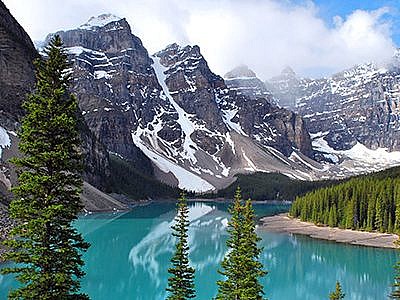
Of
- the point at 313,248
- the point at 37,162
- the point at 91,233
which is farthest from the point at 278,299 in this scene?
the point at 91,233

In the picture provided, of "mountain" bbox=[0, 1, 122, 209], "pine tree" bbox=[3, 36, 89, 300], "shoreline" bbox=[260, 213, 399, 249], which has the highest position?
"mountain" bbox=[0, 1, 122, 209]

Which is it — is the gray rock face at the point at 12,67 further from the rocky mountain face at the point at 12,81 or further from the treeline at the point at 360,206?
the treeline at the point at 360,206

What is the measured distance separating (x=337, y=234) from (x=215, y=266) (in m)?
35.5

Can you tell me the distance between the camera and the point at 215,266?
204 feet

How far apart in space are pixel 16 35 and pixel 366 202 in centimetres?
11734

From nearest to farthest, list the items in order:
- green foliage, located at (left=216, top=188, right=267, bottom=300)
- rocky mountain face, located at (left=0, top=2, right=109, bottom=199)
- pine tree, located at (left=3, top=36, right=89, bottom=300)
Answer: pine tree, located at (left=3, top=36, right=89, bottom=300) < green foliage, located at (left=216, top=188, right=267, bottom=300) < rocky mountain face, located at (left=0, top=2, right=109, bottom=199)

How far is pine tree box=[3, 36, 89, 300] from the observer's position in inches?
564

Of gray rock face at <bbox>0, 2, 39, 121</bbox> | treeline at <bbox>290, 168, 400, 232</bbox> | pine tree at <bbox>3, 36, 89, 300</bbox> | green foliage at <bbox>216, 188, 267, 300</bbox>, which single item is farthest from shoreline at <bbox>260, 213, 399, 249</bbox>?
gray rock face at <bbox>0, 2, 39, 121</bbox>

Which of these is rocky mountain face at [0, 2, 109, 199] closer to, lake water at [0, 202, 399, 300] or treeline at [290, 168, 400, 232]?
lake water at [0, 202, 399, 300]

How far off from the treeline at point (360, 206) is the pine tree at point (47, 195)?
74578 millimetres

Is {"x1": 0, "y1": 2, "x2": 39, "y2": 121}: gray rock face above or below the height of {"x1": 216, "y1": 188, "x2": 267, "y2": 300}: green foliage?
above

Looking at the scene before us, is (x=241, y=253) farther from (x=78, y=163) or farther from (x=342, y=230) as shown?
(x=342, y=230)

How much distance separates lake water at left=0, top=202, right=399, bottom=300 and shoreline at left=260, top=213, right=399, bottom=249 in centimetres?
303

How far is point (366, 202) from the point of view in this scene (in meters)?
94.8
